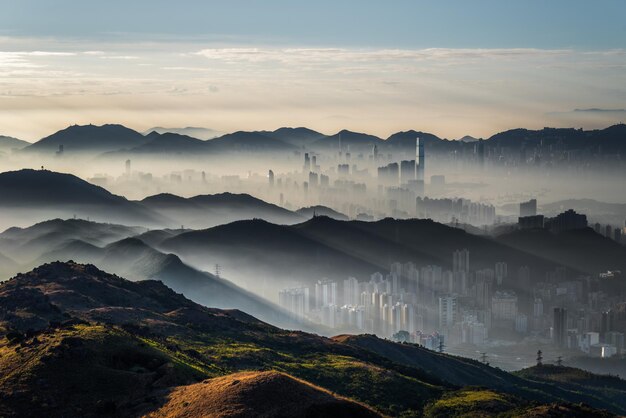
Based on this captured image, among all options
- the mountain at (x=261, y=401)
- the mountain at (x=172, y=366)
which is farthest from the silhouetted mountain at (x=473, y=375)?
the mountain at (x=261, y=401)

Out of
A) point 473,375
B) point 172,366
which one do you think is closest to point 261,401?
point 172,366

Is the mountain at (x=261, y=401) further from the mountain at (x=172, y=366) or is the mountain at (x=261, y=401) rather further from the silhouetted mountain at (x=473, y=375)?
the silhouetted mountain at (x=473, y=375)

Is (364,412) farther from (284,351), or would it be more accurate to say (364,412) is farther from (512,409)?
(284,351)

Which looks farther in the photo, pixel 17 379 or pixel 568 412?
pixel 568 412

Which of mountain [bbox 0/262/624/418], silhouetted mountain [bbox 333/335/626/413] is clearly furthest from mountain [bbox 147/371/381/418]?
silhouetted mountain [bbox 333/335/626/413]

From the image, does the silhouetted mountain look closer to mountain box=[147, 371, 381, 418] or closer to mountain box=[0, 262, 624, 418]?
mountain box=[0, 262, 624, 418]

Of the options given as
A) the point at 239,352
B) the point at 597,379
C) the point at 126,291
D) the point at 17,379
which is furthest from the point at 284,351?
the point at 597,379
